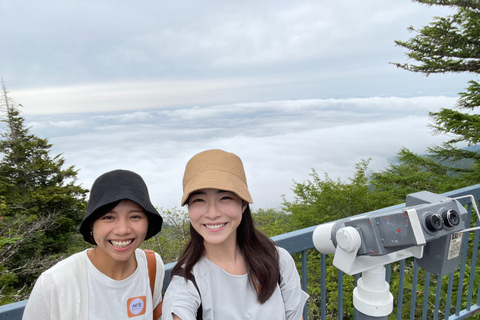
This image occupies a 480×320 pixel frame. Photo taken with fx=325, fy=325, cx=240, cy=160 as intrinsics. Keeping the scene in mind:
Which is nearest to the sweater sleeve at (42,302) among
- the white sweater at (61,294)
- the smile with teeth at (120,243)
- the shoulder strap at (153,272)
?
the white sweater at (61,294)

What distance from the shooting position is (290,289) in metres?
1.58

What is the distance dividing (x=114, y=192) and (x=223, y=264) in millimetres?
603

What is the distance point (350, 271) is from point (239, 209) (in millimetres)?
534

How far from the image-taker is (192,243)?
156cm

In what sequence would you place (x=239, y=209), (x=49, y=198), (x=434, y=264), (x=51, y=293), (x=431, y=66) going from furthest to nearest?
(x=49, y=198) < (x=431, y=66) < (x=239, y=209) < (x=434, y=264) < (x=51, y=293)

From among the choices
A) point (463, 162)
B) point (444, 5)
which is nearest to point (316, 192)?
point (463, 162)

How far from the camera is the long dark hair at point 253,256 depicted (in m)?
1.48

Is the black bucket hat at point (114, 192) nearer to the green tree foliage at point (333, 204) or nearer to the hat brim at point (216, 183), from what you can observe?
the hat brim at point (216, 183)

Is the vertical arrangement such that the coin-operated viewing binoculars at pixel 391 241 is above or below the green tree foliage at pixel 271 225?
above

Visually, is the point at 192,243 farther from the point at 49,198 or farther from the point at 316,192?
the point at 49,198

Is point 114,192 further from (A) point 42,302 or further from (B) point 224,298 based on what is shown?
(B) point 224,298

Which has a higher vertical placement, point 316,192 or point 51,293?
point 51,293

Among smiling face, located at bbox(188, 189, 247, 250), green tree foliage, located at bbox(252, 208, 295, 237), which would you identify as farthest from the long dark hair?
green tree foliage, located at bbox(252, 208, 295, 237)

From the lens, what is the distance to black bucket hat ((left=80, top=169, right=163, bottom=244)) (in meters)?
1.35
